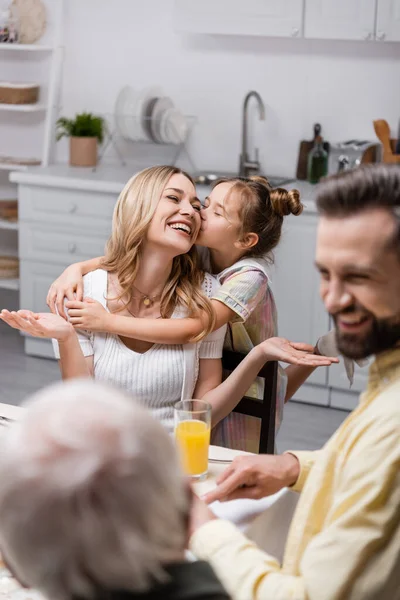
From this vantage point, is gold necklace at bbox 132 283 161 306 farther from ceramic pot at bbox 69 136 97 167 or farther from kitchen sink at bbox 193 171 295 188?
ceramic pot at bbox 69 136 97 167

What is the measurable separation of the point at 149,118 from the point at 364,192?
10.8ft

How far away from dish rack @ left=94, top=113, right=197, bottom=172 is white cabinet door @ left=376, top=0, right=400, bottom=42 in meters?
1.06

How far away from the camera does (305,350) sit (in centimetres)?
198

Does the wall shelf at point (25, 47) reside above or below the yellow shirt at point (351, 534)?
above

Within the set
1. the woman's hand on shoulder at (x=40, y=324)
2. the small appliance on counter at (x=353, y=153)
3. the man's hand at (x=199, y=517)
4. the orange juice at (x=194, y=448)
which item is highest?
the small appliance on counter at (x=353, y=153)

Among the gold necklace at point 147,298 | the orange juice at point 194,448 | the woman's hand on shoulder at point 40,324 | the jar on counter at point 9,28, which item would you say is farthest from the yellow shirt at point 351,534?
the jar on counter at point 9,28

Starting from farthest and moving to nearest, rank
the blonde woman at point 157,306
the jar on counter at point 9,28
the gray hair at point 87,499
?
the jar on counter at point 9,28 < the blonde woman at point 157,306 < the gray hair at point 87,499

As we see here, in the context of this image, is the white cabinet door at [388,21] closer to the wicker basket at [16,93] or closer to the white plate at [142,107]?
the white plate at [142,107]

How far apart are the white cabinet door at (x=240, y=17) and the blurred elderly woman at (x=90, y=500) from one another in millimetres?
3403

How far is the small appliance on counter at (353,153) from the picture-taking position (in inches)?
157

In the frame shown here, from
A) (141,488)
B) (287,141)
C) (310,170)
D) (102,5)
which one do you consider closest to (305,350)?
(141,488)

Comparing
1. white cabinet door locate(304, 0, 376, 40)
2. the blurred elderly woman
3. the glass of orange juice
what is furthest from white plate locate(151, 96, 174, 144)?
the blurred elderly woman

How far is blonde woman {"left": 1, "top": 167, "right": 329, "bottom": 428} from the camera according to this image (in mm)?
2061

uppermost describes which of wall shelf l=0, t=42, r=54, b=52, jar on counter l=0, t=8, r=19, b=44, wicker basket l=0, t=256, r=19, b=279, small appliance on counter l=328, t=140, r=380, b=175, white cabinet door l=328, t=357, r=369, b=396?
jar on counter l=0, t=8, r=19, b=44
